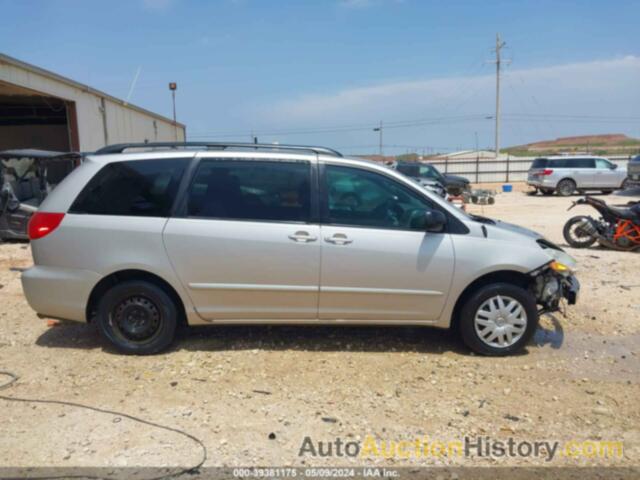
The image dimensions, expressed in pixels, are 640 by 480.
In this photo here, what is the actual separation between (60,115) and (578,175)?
23.4m

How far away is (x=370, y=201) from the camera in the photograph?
4293 millimetres

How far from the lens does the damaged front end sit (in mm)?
4352

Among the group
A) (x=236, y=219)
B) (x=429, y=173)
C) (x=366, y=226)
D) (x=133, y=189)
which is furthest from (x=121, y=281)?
(x=429, y=173)

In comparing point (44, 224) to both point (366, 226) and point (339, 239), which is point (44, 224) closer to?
point (339, 239)

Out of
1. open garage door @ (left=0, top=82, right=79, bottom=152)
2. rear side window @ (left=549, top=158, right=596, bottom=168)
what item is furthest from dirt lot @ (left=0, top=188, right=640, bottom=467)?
rear side window @ (left=549, top=158, right=596, bottom=168)

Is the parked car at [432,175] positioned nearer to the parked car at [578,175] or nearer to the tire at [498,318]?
the parked car at [578,175]

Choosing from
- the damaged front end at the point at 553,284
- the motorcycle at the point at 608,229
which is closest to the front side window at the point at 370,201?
the damaged front end at the point at 553,284

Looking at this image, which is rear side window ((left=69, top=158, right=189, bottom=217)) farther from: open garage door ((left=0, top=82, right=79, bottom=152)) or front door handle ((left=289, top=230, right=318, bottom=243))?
open garage door ((left=0, top=82, right=79, bottom=152))

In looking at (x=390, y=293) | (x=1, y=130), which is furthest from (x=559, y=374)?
(x=1, y=130)

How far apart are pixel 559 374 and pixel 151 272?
11.5 ft

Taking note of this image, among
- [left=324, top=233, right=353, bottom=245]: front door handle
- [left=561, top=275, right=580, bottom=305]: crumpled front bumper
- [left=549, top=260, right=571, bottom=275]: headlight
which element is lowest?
[left=561, top=275, right=580, bottom=305]: crumpled front bumper

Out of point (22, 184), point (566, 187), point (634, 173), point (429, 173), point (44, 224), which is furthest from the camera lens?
point (566, 187)

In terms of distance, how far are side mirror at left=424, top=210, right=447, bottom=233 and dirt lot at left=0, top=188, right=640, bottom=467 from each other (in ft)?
3.77

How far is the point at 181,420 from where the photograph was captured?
335 cm
